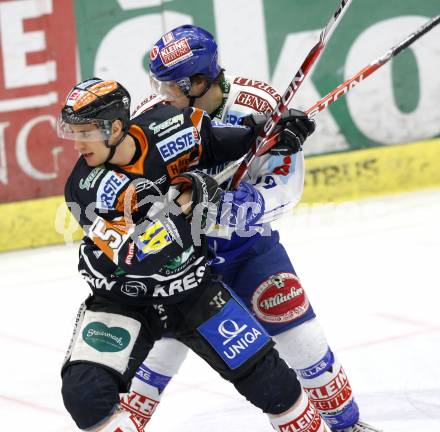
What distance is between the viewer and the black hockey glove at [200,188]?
3115 millimetres

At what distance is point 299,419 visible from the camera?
3270 millimetres

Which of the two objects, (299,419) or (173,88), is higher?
(173,88)

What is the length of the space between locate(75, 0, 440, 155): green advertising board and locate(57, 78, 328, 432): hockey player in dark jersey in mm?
3992

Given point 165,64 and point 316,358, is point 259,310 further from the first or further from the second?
point 165,64

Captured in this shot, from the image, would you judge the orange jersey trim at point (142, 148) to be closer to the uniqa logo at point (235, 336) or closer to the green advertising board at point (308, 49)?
the uniqa logo at point (235, 336)

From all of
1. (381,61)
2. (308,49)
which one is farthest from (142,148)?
(308,49)

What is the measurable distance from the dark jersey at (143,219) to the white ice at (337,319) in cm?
108

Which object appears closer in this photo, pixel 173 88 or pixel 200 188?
pixel 200 188

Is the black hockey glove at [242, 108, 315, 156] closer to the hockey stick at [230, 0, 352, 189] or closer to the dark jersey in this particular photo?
the hockey stick at [230, 0, 352, 189]

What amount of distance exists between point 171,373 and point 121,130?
3.67ft

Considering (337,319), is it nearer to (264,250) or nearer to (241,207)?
(264,250)

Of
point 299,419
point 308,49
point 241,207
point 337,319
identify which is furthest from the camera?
point 308,49

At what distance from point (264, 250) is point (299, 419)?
671mm

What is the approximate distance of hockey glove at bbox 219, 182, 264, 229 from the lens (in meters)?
3.39
